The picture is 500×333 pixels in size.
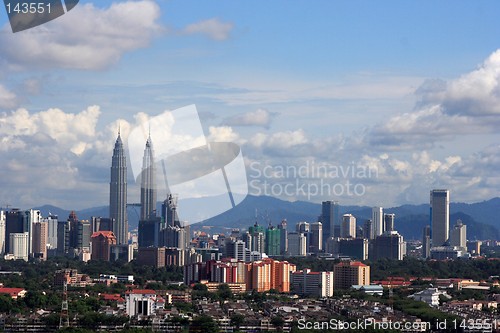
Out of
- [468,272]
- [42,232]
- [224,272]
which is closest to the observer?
[224,272]

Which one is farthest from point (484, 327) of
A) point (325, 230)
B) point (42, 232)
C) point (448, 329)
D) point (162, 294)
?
point (325, 230)

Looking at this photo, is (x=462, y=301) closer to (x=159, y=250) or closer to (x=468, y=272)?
(x=468, y=272)

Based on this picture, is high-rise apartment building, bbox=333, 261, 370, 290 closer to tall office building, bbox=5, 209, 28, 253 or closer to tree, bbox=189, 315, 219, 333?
tree, bbox=189, 315, 219, 333

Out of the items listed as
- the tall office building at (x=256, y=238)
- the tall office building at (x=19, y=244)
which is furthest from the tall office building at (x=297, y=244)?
the tall office building at (x=19, y=244)

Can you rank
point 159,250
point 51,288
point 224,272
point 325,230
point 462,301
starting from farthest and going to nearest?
point 325,230 < point 159,250 < point 224,272 < point 51,288 < point 462,301

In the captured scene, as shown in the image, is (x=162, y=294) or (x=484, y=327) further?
(x=162, y=294)

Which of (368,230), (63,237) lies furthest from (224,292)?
(368,230)
